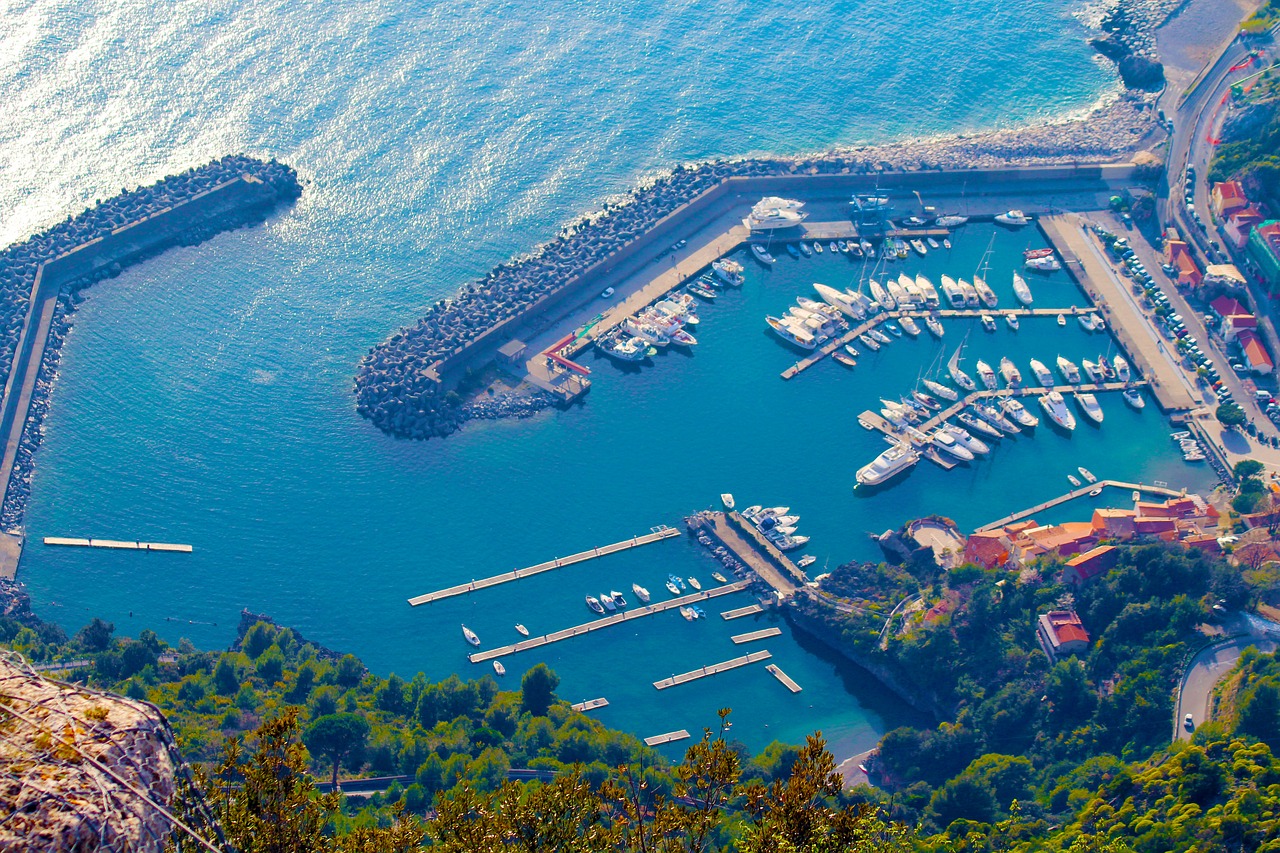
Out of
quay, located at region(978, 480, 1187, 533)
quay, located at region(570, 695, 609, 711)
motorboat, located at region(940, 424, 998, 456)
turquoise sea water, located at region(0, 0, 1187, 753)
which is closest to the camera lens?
quay, located at region(570, 695, 609, 711)

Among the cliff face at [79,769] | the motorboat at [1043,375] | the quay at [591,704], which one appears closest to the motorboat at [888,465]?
the motorboat at [1043,375]

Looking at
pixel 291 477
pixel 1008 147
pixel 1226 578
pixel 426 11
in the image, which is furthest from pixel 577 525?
pixel 426 11

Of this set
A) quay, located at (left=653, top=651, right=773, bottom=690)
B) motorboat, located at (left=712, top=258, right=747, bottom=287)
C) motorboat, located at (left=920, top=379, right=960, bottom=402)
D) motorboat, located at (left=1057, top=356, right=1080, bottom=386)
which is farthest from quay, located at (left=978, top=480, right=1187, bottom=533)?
motorboat, located at (left=712, top=258, right=747, bottom=287)

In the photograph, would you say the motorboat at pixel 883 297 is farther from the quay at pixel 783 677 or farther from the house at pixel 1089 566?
the quay at pixel 783 677

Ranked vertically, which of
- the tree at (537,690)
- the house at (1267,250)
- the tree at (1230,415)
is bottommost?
the tree at (1230,415)

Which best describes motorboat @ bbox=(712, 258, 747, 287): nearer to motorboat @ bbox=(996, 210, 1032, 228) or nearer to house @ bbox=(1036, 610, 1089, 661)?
motorboat @ bbox=(996, 210, 1032, 228)

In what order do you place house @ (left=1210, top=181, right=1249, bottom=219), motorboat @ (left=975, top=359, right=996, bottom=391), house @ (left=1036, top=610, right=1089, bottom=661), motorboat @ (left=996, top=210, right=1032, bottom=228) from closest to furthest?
house @ (left=1036, top=610, right=1089, bottom=661), motorboat @ (left=975, top=359, right=996, bottom=391), house @ (left=1210, top=181, right=1249, bottom=219), motorboat @ (left=996, top=210, right=1032, bottom=228)
